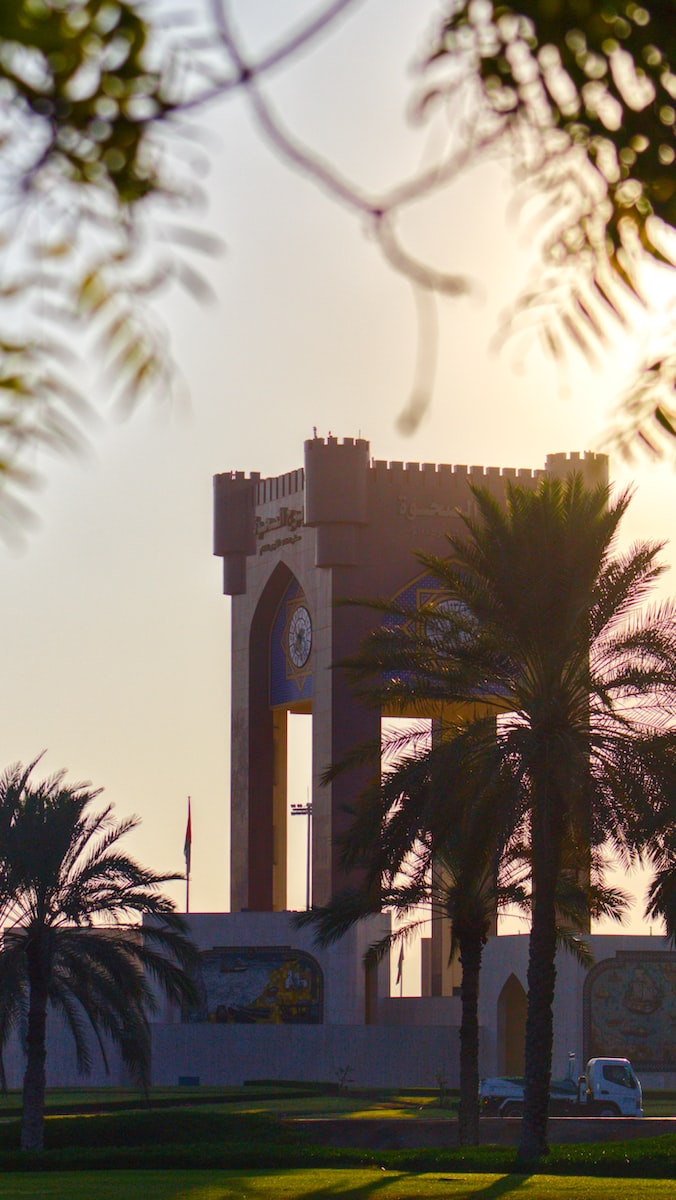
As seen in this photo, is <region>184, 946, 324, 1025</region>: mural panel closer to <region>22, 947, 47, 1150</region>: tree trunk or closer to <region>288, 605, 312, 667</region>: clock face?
<region>288, 605, 312, 667</region>: clock face

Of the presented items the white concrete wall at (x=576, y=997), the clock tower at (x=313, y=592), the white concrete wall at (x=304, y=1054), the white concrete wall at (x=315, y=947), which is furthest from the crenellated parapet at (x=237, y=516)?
the white concrete wall at (x=576, y=997)

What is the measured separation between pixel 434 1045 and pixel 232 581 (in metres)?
16.1

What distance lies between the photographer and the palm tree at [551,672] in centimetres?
2441

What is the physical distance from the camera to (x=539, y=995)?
84.5 feet

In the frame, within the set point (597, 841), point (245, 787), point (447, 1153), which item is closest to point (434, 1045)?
point (245, 787)

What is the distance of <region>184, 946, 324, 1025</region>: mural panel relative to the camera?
169 ft

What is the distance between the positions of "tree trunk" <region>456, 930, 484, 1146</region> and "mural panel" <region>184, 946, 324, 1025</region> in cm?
1980

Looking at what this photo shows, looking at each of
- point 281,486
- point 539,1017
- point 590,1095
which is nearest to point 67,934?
point 539,1017

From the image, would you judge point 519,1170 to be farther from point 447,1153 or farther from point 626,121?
point 626,121

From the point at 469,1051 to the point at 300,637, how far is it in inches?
1044

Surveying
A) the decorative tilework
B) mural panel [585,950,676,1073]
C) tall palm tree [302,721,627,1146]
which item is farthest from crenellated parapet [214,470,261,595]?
tall palm tree [302,721,627,1146]

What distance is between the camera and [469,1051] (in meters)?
30.9

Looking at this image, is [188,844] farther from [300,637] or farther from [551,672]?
[551,672]

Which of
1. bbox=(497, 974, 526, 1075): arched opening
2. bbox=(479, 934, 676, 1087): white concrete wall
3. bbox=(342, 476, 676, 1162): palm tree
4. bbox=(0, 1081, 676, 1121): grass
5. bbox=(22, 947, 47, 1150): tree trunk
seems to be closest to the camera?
bbox=(342, 476, 676, 1162): palm tree
